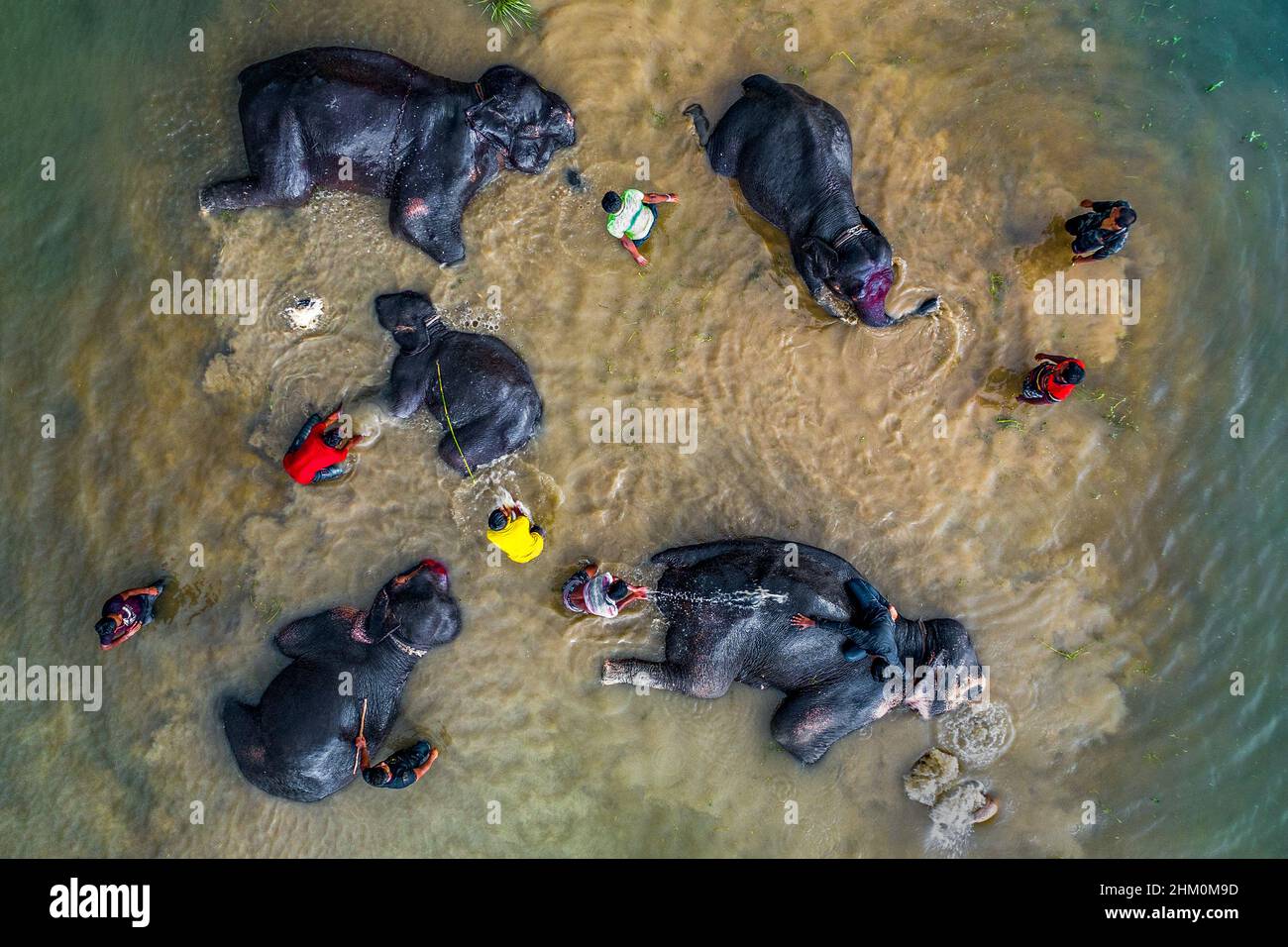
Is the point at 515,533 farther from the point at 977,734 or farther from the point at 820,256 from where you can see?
the point at 977,734

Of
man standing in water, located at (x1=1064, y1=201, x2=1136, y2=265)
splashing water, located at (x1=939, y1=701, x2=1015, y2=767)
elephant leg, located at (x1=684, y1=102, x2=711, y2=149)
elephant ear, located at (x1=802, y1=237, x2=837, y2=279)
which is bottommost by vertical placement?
splashing water, located at (x1=939, y1=701, x2=1015, y2=767)

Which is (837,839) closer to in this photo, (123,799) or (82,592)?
(123,799)

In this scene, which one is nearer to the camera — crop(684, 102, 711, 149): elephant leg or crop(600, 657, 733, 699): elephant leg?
crop(600, 657, 733, 699): elephant leg

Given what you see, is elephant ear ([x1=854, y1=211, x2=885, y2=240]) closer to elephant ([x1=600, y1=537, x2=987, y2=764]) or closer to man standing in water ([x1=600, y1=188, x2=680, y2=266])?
man standing in water ([x1=600, y1=188, x2=680, y2=266])

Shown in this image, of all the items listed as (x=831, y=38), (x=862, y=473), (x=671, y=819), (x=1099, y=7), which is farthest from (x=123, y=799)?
(x=1099, y=7)

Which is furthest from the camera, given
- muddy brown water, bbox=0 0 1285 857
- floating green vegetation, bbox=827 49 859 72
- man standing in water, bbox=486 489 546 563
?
floating green vegetation, bbox=827 49 859 72

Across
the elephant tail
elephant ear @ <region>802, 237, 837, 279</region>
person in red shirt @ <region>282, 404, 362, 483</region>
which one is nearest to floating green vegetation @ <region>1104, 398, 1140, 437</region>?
elephant ear @ <region>802, 237, 837, 279</region>
